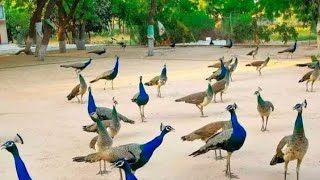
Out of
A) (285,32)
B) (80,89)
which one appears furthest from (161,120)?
(285,32)

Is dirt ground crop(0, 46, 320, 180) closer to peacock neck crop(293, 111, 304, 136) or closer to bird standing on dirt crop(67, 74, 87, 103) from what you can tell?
bird standing on dirt crop(67, 74, 87, 103)

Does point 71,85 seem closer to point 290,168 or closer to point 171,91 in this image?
point 171,91

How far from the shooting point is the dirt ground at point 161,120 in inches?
269

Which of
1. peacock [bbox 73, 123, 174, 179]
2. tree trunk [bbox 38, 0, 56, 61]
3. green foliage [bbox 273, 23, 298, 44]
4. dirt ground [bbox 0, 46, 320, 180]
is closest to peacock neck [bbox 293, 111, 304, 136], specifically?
dirt ground [bbox 0, 46, 320, 180]

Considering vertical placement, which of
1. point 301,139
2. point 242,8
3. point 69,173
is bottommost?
point 69,173

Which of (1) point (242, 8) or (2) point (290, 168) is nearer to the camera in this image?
(2) point (290, 168)

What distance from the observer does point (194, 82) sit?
49.0ft

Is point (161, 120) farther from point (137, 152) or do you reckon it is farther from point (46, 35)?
point (46, 35)

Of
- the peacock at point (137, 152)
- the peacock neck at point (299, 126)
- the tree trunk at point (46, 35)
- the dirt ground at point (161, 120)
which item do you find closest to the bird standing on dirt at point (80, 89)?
the dirt ground at point (161, 120)

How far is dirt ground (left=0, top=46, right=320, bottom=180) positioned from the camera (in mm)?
6820

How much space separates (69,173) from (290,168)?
2.81m

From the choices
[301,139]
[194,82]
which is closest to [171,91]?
[194,82]

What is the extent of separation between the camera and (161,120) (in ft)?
32.5

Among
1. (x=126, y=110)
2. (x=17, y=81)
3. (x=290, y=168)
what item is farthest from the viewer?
(x=17, y=81)
